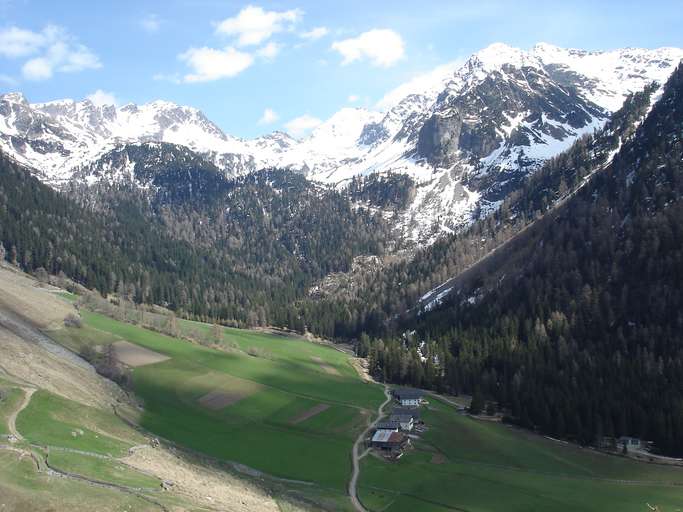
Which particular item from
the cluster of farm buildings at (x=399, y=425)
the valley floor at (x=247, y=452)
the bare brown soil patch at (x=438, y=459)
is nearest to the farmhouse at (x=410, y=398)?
the cluster of farm buildings at (x=399, y=425)

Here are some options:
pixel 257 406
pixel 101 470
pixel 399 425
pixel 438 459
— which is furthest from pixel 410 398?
pixel 101 470

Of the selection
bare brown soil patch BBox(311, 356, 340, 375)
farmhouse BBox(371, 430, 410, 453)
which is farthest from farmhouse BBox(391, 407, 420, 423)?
bare brown soil patch BBox(311, 356, 340, 375)

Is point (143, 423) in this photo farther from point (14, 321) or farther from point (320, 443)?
point (14, 321)

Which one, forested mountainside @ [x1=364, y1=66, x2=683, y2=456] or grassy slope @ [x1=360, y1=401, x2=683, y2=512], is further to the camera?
forested mountainside @ [x1=364, y1=66, x2=683, y2=456]

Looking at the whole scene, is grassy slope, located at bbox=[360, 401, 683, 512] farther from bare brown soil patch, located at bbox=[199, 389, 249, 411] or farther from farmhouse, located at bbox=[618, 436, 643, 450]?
bare brown soil patch, located at bbox=[199, 389, 249, 411]

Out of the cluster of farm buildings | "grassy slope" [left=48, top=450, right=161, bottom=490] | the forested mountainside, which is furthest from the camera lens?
the forested mountainside
